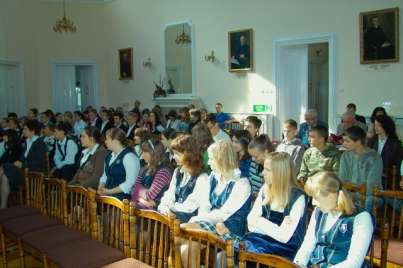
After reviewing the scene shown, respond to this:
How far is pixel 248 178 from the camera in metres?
4.35

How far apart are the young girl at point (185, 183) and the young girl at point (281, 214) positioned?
864 millimetres

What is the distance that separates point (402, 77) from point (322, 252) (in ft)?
19.3

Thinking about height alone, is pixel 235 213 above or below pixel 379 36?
below

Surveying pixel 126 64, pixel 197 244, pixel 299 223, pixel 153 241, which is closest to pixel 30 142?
pixel 153 241

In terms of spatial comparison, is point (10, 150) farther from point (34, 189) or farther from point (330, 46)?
point (330, 46)

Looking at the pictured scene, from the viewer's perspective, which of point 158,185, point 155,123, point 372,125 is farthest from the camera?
point 155,123

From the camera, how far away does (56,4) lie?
44.1 feet

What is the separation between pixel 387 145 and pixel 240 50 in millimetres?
5620

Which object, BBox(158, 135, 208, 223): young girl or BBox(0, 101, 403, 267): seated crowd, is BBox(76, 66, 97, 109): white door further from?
BBox(158, 135, 208, 223): young girl

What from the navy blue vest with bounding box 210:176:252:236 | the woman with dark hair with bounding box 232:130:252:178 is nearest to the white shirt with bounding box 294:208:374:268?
the navy blue vest with bounding box 210:176:252:236

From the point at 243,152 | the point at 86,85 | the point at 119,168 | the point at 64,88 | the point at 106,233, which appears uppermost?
the point at 86,85

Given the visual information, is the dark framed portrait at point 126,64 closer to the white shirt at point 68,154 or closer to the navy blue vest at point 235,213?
the white shirt at point 68,154

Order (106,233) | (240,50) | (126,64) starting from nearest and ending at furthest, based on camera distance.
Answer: (106,233) < (240,50) < (126,64)

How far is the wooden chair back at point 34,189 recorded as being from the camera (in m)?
4.28
